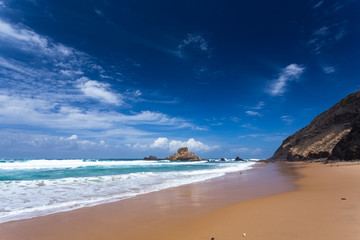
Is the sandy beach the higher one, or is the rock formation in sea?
the rock formation in sea

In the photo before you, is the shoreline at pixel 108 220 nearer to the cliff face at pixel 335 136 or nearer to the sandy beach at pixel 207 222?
the sandy beach at pixel 207 222

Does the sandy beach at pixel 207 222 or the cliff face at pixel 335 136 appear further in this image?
the cliff face at pixel 335 136

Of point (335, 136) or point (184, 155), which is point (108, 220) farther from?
point (184, 155)

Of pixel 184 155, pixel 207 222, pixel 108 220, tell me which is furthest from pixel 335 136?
pixel 184 155

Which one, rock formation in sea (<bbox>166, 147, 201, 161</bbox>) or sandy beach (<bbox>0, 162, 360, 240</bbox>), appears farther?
rock formation in sea (<bbox>166, 147, 201, 161</bbox>)

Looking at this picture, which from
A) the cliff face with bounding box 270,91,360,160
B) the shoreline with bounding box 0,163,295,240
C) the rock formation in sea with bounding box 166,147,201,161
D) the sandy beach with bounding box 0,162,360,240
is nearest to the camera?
the sandy beach with bounding box 0,162,360,240

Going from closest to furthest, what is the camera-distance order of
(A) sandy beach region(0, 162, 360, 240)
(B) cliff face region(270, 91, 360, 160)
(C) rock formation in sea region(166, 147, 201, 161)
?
(A) sandy beach region(0, 162, 360, 240), (B) cliff face region(270, 91, 360, 160), (C) rock formation in sea region(166, 147, 201, 161)

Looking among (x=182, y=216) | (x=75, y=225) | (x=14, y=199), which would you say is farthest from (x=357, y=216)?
(x=14, y=199)

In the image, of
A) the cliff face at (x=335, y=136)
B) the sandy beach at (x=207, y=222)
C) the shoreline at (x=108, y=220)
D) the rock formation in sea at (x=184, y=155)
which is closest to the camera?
the sandy beach at (x=207, y=222)

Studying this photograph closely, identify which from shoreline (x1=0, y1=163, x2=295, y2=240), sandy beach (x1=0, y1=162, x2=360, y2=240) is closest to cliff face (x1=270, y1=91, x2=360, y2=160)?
sandy beach (x1=0, y1=162, x2=360, y2=240)

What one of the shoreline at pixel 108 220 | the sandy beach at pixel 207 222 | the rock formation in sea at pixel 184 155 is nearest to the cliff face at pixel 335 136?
the sandy beach at pixel 207 222

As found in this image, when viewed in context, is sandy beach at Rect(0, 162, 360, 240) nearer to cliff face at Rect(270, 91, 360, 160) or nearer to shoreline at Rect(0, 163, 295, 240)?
shoreline at Rect(0, 163, 295, 240)

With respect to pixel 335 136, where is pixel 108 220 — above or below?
below

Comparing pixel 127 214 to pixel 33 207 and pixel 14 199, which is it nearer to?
pixel 33 207
